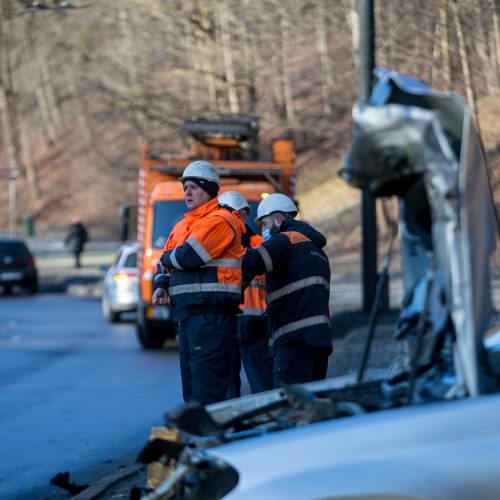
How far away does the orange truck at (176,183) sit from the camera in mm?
16641

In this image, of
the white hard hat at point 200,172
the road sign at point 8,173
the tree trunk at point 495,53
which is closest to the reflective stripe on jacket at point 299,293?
the white hard hat at point 200,172

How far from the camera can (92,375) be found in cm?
1436

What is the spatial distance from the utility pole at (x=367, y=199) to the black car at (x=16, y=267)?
15138 mm

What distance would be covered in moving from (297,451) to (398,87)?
1386 mm

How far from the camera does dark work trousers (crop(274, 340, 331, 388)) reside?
24.3ft

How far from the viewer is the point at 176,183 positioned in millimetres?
17156

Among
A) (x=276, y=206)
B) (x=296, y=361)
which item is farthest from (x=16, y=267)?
(x=296, y=361)

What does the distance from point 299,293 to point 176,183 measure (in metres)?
9.87

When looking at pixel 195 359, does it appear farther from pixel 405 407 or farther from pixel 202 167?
pixel 405 407

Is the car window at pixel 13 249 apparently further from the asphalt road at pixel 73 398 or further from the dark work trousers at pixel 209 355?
the dark work trousers at pixel 209 355

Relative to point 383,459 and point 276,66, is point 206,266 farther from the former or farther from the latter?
point 276,66

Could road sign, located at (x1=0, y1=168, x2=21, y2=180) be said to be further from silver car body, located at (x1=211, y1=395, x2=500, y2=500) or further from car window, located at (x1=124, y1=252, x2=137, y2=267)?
silver car body, located at (x1=211, y1=395, x2=500, y2=500)

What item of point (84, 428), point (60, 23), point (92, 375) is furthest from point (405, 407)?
point (60, 23)

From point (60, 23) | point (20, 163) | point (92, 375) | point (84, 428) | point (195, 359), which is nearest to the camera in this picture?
point (195, 359)
